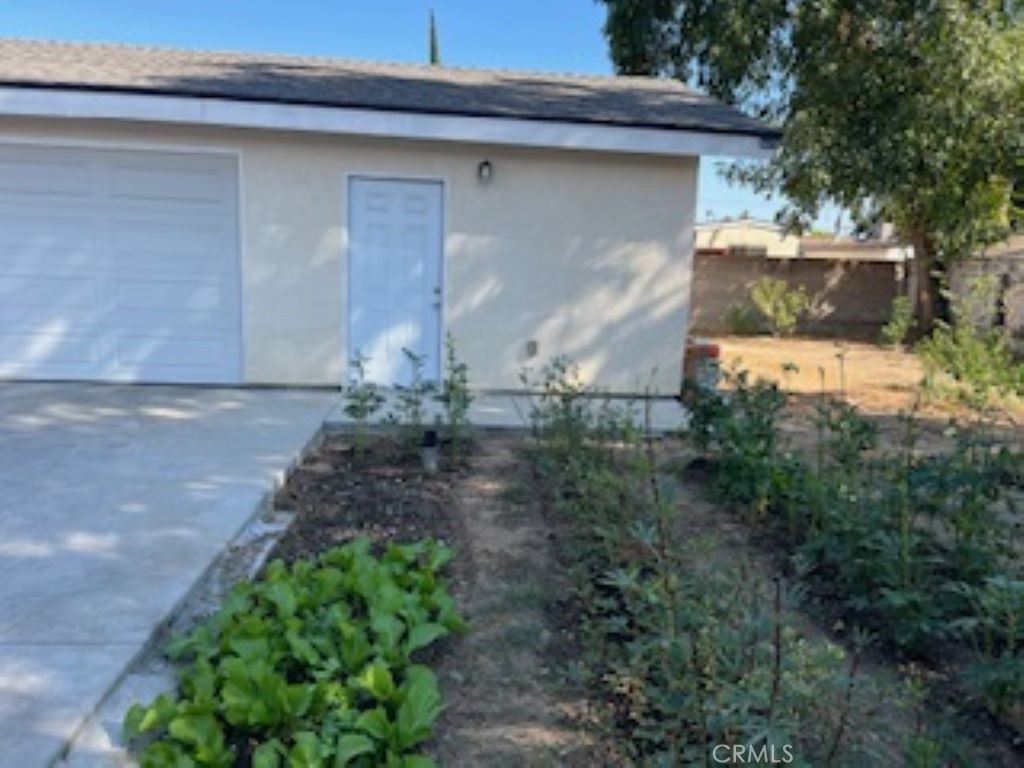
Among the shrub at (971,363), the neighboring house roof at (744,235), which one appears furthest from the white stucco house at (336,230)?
the neighboring house roof at (744,235)

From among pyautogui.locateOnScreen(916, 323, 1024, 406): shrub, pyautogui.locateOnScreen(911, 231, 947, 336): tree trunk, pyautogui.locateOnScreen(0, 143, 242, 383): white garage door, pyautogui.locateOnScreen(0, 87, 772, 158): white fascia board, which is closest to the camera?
pyautogui.locateOnScreen(0, 87, 772, 158): white fascia board

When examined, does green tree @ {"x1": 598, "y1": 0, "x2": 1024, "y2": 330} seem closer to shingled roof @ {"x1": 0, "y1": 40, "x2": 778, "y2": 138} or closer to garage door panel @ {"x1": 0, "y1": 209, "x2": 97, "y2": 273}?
shingled roof @ {"x1": 0, "y1": 40, "x2": 778, "y2": 138}

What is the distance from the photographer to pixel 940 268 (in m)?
14.4

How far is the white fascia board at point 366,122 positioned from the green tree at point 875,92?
4.51 metres

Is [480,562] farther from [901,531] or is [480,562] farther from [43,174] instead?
[43,174]

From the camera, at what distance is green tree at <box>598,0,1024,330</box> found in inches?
416

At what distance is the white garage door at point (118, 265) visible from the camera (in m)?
7.40

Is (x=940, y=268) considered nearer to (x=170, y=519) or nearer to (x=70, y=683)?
(x=170, y=519)

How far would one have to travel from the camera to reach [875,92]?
11.5m

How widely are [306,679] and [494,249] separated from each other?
5.66 metres

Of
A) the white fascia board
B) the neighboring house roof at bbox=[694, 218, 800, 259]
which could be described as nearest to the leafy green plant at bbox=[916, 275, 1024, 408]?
the white fascia board

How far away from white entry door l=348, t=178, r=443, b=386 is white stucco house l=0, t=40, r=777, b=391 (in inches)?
0.8

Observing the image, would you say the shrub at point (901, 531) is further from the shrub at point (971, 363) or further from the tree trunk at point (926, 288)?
the tree trunk at point (926, 288)

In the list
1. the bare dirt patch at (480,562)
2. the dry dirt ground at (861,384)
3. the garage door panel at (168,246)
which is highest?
the garage door panel at (168,246)
